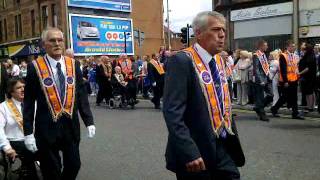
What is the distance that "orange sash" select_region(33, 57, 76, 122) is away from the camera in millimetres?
4613

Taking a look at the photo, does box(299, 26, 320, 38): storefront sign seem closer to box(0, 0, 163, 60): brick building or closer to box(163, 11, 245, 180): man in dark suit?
box(0, 0, 163, 60): brick building

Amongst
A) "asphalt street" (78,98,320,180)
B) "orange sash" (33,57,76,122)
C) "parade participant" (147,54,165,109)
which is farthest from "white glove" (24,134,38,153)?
"parade participant" (147,54,165,109)

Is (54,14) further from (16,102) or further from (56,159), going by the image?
(56,159)

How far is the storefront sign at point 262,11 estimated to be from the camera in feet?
80.7

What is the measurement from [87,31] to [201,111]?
124 ft

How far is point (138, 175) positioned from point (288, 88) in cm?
632

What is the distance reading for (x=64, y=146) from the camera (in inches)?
181

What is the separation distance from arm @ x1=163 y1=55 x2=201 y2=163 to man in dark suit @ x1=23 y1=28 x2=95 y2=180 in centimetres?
155

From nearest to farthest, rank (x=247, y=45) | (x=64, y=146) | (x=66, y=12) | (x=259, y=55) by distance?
1. (x=64, y=146)
2. (x=259, y=55)
3. (x=247, y=45)
4. (x=66, y=12)

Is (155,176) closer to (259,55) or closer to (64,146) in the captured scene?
(64,146)

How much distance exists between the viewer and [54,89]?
15.3ft

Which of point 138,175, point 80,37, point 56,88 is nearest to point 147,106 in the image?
point 138,175

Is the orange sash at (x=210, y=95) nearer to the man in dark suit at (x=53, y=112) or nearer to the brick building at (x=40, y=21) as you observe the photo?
the man in dark suit at (x=53, y=112)

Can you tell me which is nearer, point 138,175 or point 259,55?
point 138,175
